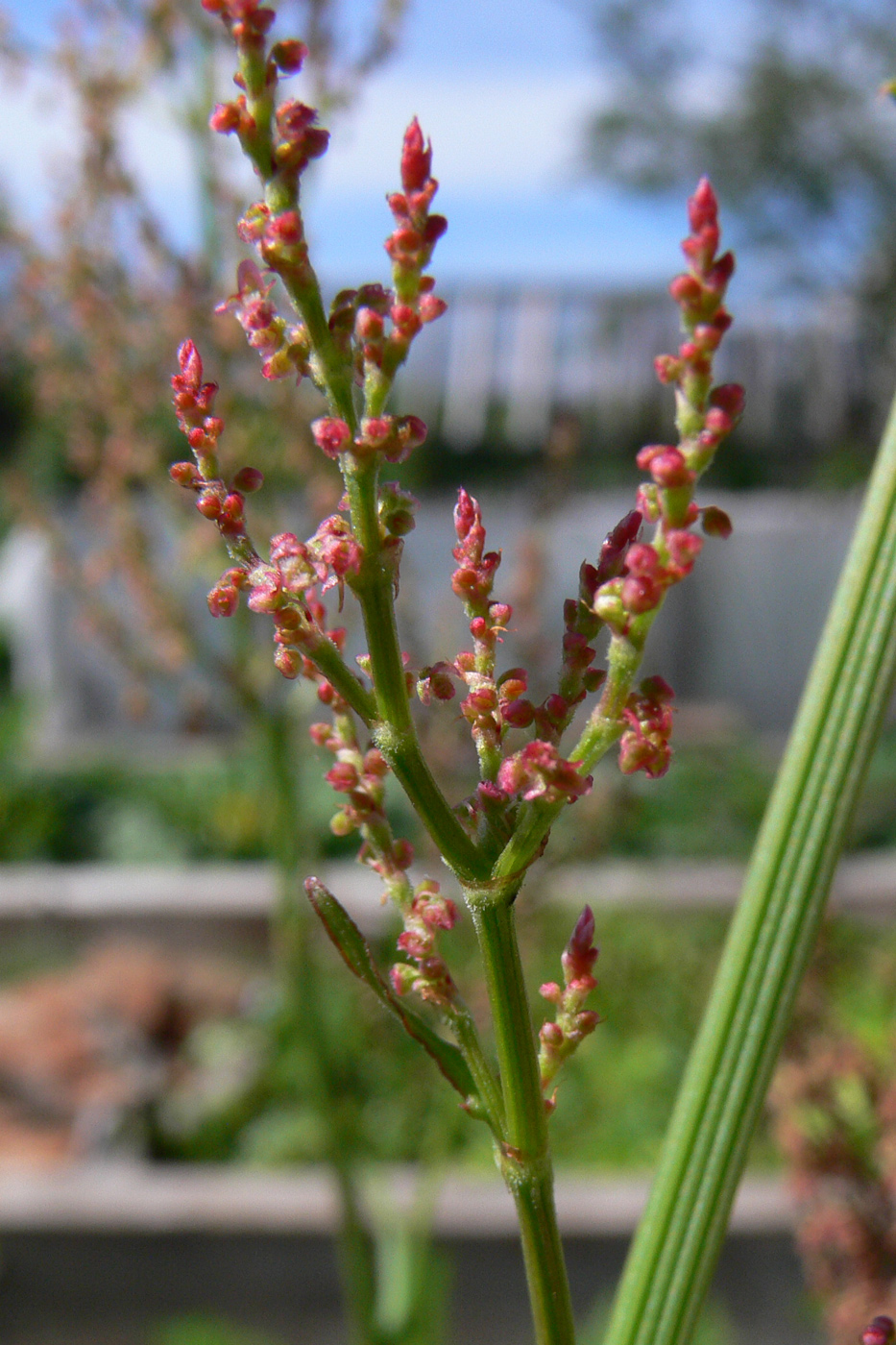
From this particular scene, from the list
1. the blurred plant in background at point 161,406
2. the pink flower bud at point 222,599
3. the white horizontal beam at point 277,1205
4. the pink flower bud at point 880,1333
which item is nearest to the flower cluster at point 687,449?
the pink flower bud at point 222,599

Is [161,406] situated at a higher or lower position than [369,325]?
higher

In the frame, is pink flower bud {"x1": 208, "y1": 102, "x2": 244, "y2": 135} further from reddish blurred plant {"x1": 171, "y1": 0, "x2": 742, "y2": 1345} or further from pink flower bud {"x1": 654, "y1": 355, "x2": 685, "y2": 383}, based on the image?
pink flower bud {"x1": 654, "y1": 355, "x2": 685, "y2": 383}

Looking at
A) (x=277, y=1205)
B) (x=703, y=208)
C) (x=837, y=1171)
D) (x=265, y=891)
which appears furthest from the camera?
(x=265, y=891)

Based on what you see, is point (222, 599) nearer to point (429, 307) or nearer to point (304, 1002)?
point (429, 307)

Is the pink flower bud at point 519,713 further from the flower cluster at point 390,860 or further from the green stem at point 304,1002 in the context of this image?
the green stem at point 304,1002

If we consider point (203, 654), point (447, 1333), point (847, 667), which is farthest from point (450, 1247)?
point (847, 667)

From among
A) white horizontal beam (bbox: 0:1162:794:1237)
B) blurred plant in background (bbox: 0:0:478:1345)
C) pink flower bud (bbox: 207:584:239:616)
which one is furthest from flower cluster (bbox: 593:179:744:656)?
white horizontal beam (bbox: 0:1162:794:1237)

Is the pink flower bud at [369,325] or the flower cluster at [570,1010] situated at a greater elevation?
the pink flower bud at [369,325]

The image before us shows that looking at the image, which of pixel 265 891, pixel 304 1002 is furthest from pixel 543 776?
pixel 265 891
